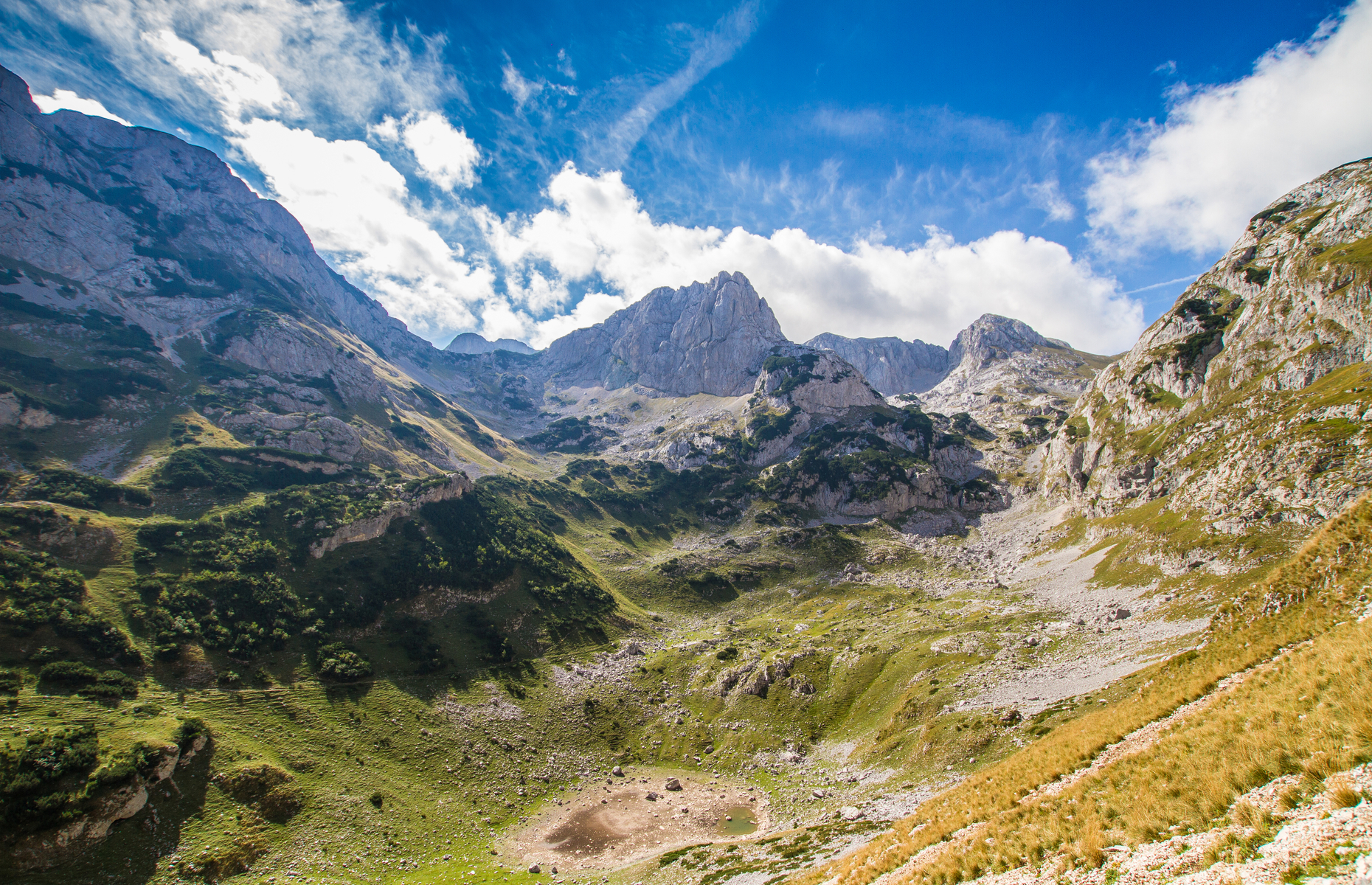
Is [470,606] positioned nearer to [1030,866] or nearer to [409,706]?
[409,706]

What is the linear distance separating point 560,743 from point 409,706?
80.7ft

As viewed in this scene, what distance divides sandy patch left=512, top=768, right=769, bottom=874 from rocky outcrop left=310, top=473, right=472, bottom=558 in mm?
77353

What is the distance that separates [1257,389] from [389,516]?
22122cm

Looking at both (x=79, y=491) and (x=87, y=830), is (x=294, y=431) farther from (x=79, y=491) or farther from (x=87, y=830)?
(x=87, y=830)

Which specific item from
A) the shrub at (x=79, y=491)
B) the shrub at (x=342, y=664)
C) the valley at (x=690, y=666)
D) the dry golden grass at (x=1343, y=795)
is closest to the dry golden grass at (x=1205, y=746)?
the valley at (x=690, y=666)

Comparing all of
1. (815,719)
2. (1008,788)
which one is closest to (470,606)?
Answer: (815,719)

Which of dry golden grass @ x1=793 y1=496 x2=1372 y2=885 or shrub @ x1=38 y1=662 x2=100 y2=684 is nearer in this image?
dry golden grass @ x1=793 y1=496 x2=1372 y2=885

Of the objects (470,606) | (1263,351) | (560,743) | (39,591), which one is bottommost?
(560,743)

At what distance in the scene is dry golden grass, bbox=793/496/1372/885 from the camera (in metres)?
12.4

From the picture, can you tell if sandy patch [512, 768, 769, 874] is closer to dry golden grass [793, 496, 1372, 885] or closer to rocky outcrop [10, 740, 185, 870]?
dry golden grass [793, 496, 1372, 885]

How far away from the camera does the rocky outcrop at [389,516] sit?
352 ft

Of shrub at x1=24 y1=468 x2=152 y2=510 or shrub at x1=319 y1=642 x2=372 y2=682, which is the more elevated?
shrub at x1=24 y1=468 x2=152 y2=510

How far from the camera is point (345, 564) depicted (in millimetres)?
103625

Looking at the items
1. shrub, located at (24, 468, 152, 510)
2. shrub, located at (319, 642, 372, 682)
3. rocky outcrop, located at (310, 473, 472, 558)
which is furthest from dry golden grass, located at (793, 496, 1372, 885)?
shrub, located at (24, 468, 152, 510)
